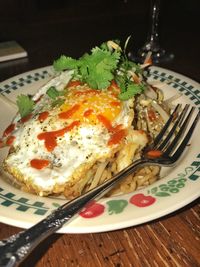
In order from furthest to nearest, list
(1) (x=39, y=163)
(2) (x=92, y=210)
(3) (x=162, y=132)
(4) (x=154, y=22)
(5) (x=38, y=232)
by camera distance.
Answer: (4) (x=154, y=22) < (3) (x=162, y=132) < (1) (x=39, y=163) < (2) (x=92, y=210) < (5) (x=38, y=232)

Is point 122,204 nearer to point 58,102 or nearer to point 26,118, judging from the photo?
point 58,102

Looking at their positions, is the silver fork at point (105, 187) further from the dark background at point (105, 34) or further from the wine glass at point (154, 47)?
the wine glass at point (154, 47)

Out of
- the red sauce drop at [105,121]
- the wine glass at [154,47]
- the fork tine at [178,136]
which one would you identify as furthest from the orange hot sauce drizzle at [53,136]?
the wine glass at [154,47]

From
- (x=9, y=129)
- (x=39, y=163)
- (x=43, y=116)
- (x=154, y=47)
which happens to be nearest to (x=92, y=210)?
(x=39, y=163)

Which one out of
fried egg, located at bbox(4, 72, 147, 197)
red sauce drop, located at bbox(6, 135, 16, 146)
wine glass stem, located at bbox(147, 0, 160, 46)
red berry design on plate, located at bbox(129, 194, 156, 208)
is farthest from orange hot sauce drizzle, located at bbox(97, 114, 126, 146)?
wine glass stem, located at bbox(147, 0, 160, 46)

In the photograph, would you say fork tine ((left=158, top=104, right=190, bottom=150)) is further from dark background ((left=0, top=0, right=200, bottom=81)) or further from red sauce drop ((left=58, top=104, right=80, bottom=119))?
dark background ((left=0, top=0, right=200, bottom=81))

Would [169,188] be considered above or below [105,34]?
above

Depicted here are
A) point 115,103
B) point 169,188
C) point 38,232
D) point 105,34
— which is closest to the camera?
point 38,232
